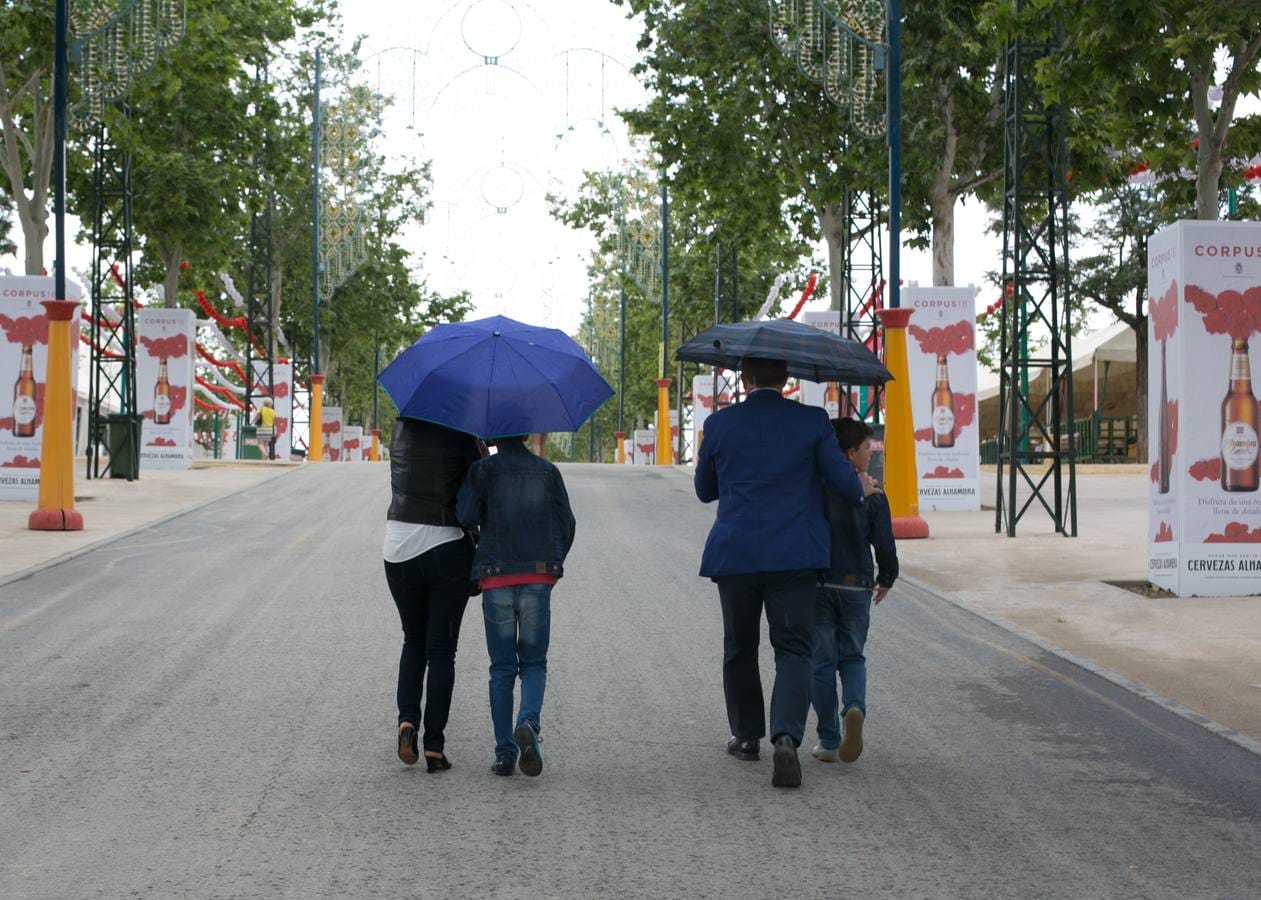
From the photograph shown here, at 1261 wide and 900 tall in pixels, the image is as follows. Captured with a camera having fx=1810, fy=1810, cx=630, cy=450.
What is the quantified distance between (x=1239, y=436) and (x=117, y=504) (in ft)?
53.5

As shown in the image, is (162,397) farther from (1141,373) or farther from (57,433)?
(1141,373)

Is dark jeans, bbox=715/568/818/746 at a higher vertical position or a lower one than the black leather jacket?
lower

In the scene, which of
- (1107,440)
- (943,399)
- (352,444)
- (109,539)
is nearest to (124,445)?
(109,539)

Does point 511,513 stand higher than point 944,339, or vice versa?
point 944,339

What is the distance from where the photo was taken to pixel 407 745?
7.95 metres

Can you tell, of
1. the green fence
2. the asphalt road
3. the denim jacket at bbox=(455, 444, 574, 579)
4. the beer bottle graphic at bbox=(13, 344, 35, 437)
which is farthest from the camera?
the green fence

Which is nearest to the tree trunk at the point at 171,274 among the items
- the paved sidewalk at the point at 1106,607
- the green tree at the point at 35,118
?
the green tree at the point at 35,118

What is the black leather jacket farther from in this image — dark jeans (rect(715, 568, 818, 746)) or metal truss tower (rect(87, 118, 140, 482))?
metal truss tower (rect(87, 118, 140, 482))

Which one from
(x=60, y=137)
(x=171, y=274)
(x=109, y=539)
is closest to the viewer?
(x=109, y=539)

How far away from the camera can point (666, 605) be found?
46.7ft

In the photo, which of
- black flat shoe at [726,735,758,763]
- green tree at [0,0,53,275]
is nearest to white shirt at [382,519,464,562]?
black flat shoe at [726,735,758,763]

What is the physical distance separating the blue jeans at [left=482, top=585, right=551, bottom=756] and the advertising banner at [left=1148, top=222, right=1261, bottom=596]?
890cm

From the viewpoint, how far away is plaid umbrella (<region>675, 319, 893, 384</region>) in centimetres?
789

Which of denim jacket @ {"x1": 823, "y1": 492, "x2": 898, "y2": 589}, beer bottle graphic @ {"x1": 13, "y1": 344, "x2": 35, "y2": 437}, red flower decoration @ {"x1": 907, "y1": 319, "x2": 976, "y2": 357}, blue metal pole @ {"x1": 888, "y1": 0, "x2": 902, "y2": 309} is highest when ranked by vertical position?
blue metal pole @ {"x1": 888, "y1": 0, "x2": 902, "y2": 309}
